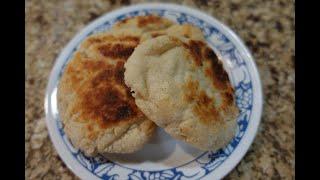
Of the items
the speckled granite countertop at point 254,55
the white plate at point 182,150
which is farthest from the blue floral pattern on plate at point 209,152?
the speckled granite countertop at point 254,55

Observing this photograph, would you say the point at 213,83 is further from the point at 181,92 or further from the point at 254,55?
the point at 254,55

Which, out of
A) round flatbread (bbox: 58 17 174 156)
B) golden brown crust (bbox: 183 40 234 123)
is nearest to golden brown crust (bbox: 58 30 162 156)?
round flatbread (bbox: 58 17 174 156)

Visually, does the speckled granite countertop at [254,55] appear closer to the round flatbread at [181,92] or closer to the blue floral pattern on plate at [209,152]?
the blue floral pattern on plate at [209,152]

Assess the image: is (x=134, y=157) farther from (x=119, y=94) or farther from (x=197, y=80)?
(x=197, y=80)

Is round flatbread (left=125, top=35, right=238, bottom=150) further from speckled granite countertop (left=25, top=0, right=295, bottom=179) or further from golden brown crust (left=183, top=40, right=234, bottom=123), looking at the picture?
speckled granite countertop (left=25, top=0, right=295, bottom=179)

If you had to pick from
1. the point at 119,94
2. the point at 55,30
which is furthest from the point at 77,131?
the point at 55,30

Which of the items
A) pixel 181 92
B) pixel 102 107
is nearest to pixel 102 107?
pixel 102 107
